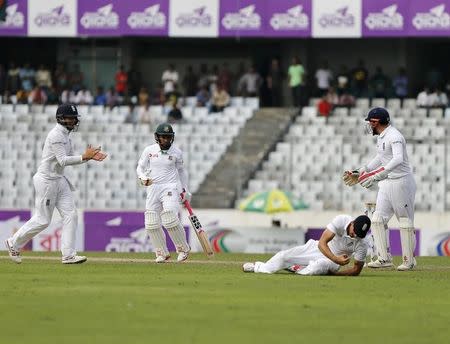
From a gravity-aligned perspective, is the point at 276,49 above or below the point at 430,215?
above

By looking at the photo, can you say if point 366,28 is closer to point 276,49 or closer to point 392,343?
point 276,49

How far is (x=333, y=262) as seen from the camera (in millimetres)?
18094

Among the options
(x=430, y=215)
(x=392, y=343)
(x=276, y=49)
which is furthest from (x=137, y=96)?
(x=392, y=343)

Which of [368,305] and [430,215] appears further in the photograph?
[430,215]

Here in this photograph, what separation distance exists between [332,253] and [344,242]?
184mm

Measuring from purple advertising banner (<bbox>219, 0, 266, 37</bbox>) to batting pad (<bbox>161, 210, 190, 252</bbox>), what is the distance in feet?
59.8

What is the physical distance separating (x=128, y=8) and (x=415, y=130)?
8.26 metres

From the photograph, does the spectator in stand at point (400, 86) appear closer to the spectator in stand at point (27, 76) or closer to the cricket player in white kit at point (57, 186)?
the spectator in stand at point (27, 76)

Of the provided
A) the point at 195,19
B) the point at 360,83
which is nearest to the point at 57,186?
the point at 195,19

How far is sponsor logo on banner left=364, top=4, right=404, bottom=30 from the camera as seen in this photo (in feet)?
124

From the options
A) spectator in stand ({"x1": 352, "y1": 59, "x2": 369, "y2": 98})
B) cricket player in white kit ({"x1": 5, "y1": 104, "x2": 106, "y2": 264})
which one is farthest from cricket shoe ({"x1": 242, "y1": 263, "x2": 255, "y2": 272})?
spectator in stand ({"x1": 352, "y1": 59, "x2": 369, "y2": 98})

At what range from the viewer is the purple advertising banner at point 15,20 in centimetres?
4019

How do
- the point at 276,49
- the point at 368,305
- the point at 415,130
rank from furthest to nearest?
the point at 276,49 < the point at 415,130 < the point at 368,305

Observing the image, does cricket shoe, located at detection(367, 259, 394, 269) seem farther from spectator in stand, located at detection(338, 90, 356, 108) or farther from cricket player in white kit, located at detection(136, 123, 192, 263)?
spectator in stand, located at detection(338, 90, 356, 108)
